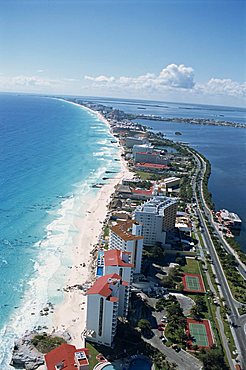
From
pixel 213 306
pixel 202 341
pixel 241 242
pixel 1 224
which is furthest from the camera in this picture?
pixel 241 242

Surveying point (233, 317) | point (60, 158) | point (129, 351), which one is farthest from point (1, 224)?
point (60, 158)

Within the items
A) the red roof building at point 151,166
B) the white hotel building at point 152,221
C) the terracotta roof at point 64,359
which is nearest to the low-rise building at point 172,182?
the red roof building at point 151,166

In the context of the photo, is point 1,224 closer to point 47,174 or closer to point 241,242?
point 47,174

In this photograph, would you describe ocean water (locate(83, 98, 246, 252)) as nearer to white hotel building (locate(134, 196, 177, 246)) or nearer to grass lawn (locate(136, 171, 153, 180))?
white hotel building (locate(134, 196, 177, 246))

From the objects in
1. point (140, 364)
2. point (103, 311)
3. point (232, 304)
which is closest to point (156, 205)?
point (232, 304)

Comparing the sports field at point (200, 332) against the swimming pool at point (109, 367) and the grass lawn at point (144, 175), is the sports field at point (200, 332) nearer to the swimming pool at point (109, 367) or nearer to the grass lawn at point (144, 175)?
the swimming pool at point (109, 367)

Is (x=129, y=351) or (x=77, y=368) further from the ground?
(x=77, y=368)

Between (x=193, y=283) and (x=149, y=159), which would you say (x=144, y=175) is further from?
(x=193, y=283)
